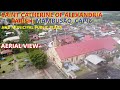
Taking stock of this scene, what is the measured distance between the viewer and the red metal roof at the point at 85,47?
11.7ft

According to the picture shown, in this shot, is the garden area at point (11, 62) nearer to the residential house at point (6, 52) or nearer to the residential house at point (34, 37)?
the residential house at point (6, 52)

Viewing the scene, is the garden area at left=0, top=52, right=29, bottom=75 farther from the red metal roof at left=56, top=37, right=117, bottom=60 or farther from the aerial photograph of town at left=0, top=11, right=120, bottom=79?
the red metal roof at left=56, top=37, right=117, bottom=60

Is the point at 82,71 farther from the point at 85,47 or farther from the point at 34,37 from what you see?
the point at 34,37

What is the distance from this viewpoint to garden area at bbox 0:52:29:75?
3552 mm

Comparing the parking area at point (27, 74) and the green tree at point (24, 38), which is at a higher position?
the green tree at point (24, 38)

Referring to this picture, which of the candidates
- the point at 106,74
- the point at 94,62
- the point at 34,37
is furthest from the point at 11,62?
the point at 106,74

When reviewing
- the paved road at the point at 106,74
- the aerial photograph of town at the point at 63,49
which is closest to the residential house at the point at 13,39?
the aerial photograph of town at the point at 63,49

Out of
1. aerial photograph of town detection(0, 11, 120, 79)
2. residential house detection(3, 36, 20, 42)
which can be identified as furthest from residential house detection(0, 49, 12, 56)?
residential house detection(3, 36, 20, 42)

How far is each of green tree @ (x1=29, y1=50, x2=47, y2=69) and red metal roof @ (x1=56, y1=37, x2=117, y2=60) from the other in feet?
0.90

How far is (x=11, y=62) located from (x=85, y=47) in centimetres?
132

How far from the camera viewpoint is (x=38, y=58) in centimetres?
352

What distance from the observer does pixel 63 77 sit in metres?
3.47

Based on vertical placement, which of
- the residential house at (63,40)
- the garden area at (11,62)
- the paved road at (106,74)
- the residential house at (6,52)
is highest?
the residential house at (63,40)
